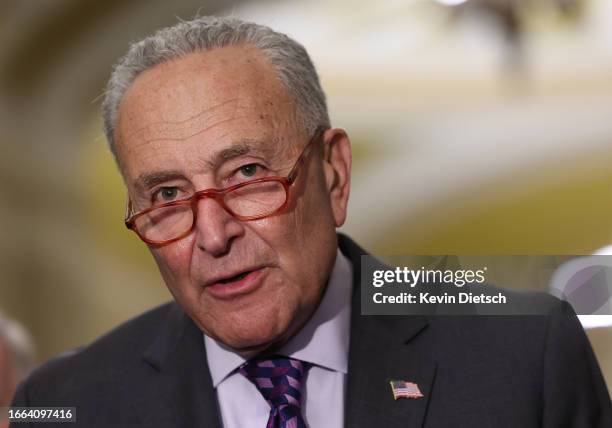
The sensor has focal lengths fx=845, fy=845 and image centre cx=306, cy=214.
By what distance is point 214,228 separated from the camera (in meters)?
1.42

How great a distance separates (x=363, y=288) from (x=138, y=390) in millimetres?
485

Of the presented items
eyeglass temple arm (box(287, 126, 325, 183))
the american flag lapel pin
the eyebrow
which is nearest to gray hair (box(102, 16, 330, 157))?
eyeglass temple arm (box(287, 126, 325, 183))

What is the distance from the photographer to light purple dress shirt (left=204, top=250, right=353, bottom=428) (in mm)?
1555

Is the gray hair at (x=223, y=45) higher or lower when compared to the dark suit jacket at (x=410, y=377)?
higher

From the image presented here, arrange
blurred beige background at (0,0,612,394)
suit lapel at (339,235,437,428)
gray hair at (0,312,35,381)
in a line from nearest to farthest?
suit lapel at (339,235,437,428)
blurred beige background at (0,0,612,394)
gray hair at (0,312,35,381)

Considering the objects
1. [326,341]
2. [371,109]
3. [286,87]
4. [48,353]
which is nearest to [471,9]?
[371,109]

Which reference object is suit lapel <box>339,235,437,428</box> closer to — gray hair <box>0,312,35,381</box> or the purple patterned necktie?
the purple patterned necktie

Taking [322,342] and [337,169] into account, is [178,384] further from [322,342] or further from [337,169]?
[337,169]

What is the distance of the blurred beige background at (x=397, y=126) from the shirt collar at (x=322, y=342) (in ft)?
1.70

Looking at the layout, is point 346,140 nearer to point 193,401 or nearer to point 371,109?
point 193,401

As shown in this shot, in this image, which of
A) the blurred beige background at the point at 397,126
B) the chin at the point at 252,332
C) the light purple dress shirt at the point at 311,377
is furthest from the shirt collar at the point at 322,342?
the blurred beige background at the point at 397,126

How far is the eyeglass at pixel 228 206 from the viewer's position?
4.75ft

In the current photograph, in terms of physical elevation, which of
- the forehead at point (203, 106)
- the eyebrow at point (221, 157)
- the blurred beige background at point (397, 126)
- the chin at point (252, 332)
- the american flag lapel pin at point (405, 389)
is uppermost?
the blurred beige background at point (397, 126)

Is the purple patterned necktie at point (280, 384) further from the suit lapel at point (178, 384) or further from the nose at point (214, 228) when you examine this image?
A: the nose at point (214, 228)
